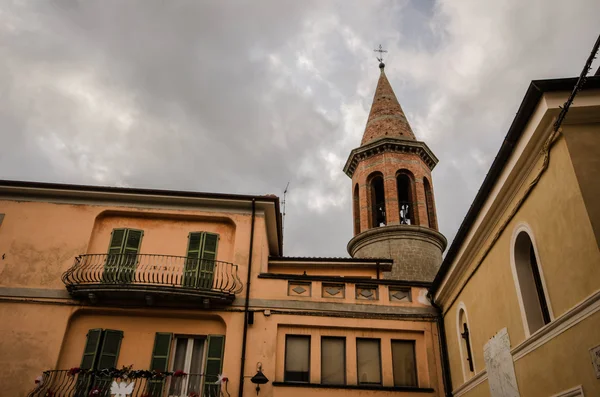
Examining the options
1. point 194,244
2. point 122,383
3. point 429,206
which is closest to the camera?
point 122,383

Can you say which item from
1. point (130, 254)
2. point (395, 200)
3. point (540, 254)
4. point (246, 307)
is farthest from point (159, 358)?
point (395, 200)

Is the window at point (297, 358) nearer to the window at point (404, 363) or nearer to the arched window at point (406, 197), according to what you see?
the window at point (404, 363)

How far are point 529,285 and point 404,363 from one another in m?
6.20

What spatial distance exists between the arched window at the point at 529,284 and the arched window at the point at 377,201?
14489 mm

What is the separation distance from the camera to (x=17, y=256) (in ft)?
50.4

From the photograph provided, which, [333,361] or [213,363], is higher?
[333,361]

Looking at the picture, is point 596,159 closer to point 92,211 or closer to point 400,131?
point 92,211

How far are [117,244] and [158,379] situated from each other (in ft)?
14.5

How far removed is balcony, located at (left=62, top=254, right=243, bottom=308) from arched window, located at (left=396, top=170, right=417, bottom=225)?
37.0 feet

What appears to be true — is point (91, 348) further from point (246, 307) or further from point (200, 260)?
point (246, 307)

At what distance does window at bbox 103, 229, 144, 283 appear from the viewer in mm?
15203

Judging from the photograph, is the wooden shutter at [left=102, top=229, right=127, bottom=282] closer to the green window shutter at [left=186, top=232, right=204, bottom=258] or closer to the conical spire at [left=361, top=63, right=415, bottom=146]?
the green window shutter at [left=186, top=232, right=204, bottom=258]

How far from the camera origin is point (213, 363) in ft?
46.7

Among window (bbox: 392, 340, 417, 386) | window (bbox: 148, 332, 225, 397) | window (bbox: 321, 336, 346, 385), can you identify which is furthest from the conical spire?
window (bbox: 148, 332, 225, 397)
